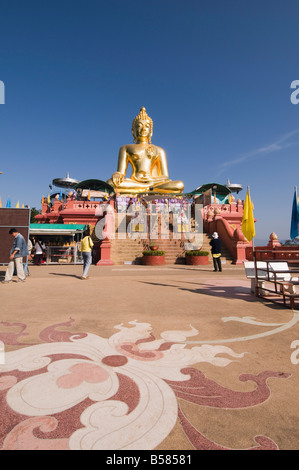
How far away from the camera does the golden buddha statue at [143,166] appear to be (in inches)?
861

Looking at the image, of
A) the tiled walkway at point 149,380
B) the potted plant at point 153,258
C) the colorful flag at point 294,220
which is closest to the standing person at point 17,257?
the tiled walkway at point 149,380

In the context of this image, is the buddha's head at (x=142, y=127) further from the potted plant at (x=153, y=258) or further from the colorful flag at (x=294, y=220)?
the colorful flag at (x=294, y=220)

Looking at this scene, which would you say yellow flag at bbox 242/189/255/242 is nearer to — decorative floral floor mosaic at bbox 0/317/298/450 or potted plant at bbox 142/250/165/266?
decorative floral floor mosaic at bbox 0/317/298/450

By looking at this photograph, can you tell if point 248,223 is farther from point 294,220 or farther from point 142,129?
point 142,129

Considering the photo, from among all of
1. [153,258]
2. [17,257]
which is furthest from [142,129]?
[17,257]

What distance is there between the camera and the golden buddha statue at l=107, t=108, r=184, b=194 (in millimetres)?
21875

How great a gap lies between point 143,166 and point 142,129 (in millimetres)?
4079

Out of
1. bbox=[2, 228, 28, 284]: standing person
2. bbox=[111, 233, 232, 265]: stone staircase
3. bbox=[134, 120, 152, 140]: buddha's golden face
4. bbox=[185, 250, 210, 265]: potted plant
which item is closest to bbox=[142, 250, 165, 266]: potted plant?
bbox=[111, 233, 232, 265]: stone staircase

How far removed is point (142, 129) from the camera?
24125mm

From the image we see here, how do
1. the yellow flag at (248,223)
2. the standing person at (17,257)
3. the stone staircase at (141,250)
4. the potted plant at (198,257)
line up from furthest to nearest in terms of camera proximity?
the stone staircase at (141,250) → the potted plant at (198,257) → the standing person at (17,257) → the yellow flag at (248,223)
